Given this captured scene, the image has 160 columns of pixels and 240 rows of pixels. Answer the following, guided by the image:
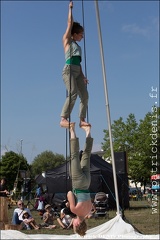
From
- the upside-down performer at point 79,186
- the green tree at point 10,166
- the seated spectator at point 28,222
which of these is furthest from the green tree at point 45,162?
the upside-down performer at point 79,186

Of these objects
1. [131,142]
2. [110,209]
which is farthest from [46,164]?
[110,209]

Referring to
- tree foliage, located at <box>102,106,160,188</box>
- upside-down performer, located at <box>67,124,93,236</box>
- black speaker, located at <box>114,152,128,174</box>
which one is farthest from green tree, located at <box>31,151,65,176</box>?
upside-down performer, located at <box>67,124,93,236</box>

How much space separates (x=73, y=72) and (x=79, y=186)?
5.44 ft

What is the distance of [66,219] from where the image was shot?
39.9ft

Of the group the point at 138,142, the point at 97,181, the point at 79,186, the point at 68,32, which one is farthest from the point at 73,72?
the point at 138,142

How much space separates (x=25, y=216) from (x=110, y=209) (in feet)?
23.6

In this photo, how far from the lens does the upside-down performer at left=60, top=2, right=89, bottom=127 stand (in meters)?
5.55

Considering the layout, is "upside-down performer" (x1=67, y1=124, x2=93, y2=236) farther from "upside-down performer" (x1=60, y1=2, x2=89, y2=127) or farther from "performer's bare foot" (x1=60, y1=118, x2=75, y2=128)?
"upside-down performer" (x1=60, y1=2, x2=89, y2=127)

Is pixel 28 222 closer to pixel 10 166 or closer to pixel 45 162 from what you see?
pixel 10 166

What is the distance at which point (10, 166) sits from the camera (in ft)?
190

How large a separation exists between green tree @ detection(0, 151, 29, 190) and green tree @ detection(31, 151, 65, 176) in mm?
13909

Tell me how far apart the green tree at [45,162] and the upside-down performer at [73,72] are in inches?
2648

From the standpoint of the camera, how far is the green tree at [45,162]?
73062mm

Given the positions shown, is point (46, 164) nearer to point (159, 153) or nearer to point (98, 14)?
point (159, 153)
